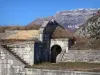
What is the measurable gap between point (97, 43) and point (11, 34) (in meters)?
8.90

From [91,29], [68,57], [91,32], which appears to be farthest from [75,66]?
[91,29]

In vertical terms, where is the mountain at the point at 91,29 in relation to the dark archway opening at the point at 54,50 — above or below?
above

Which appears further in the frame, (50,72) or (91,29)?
(91,29)

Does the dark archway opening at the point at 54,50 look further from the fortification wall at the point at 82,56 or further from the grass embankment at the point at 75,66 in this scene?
the grass embankment at the point at 75,66

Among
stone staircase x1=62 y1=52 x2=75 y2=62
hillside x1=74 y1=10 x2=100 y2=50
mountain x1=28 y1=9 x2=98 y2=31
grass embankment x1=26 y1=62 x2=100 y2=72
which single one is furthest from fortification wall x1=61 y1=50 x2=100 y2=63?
mountain x1=28 y1=9 x2=98 y2=31

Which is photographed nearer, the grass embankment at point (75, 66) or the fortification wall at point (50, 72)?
the fortification wall at point (50, 72)

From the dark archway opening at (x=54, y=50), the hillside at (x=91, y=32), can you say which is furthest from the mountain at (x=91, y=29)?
the dark archway opening at (x=54, y=50)

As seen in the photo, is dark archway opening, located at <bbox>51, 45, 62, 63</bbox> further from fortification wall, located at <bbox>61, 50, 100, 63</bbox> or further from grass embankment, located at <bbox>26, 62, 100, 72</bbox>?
grass embankment, located at <bbox>26, 62, 100, 72</bbox>

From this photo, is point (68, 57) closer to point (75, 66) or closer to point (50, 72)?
point (75, 66)

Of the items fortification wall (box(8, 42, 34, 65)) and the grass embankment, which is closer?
the grass embankment

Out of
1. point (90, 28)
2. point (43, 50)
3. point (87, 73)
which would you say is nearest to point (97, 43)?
point (90, 28)

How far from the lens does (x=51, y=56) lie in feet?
104

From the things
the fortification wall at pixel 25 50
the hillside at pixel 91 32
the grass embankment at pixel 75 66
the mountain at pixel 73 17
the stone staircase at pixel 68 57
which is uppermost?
the mountain at pixel 73 17

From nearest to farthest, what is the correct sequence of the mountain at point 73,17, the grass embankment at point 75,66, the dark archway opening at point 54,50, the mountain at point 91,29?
the grass embankment at point 75,66 < the dark archway opening at point 54,50 < the mountain at point 91,29 < the mountain at point 73,17
